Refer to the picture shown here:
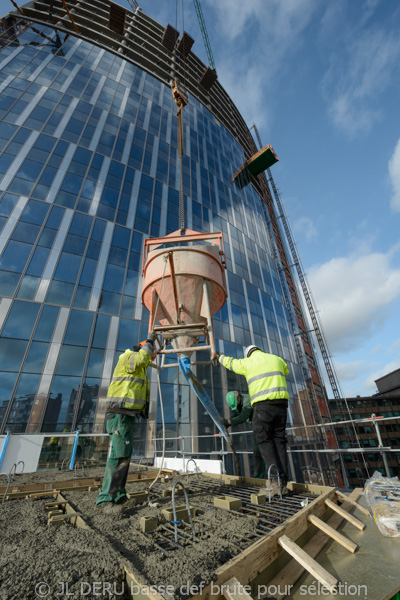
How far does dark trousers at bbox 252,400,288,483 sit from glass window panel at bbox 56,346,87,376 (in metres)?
11.0

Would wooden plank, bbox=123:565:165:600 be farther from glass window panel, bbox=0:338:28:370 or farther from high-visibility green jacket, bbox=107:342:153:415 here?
glass window panel, bbox=0:338:28:370

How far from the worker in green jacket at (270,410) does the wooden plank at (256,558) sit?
4.03ft

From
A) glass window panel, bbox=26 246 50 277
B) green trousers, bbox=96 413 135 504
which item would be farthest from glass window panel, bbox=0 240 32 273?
green trousers, bbox=96 413 135 504

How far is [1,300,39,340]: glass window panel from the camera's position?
38.2 feet

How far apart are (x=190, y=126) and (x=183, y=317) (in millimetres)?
28185

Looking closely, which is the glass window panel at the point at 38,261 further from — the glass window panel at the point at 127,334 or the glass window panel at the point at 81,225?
the glass window panel at the point at 127,334

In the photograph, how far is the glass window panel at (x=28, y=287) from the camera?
12.4 meters

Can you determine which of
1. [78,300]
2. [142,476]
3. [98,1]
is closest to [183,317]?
[142,476]

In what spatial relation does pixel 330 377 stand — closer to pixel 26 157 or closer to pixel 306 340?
pixel 306 340

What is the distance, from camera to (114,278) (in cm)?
1523

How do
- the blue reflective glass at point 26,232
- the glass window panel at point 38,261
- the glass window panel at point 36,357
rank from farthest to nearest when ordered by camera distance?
the blue reflective glass at point 26,232
the glass window panel at point 38,261
the glass window panel at point 36,357

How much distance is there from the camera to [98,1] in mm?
28125

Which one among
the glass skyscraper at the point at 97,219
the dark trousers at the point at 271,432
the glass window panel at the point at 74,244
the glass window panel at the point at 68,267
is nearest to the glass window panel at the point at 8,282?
the glass skyscraper at the point at 97,219

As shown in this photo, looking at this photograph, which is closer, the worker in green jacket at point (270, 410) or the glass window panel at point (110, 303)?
the worker in green jacket at point (270, 410)
